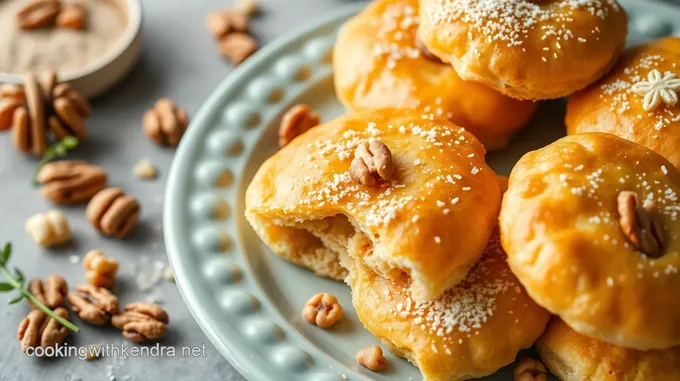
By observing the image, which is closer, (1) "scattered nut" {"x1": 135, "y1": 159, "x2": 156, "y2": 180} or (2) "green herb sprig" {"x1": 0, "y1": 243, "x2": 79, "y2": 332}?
(2) "green herb sprig" {"x1": 0, "y1": 243, "x2": 79, "y2": 332}

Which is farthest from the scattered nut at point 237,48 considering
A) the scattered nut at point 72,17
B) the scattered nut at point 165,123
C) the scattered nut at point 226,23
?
the scattered nut at point 72,17

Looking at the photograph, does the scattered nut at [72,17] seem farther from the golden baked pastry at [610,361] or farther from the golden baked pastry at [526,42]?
the golden baked pastry at [610,361]

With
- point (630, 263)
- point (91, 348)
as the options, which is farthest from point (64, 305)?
point (630, 263)

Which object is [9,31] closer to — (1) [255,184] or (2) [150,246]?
(2) [150,246]

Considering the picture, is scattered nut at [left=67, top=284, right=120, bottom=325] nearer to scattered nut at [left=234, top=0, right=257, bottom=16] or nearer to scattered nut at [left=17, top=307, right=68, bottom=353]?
scattered nut at [left=17, top=307, right=68, bottom=353]

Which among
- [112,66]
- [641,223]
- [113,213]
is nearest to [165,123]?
[112,66]

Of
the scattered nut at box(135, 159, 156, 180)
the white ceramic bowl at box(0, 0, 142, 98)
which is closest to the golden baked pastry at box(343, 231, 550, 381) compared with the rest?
the scattered nut at box(135, 159, 156, 180)
